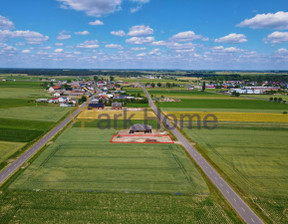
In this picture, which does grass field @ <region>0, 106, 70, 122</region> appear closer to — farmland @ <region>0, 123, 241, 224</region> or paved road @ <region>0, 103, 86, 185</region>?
paved road @ <region>0, 103, 86, 185</region>

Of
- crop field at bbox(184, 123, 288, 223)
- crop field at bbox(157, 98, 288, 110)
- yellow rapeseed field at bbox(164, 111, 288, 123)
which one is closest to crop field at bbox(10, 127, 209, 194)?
crop field at bbox(184, 123, 288, 223)

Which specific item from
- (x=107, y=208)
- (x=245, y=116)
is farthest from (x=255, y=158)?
(x=245, y=116)

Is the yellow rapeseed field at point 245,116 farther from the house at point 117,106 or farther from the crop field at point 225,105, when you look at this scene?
the house at point 117,106

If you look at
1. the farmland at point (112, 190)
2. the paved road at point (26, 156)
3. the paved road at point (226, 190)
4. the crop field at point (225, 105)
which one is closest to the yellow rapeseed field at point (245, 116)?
the crop field at point (225, 105)

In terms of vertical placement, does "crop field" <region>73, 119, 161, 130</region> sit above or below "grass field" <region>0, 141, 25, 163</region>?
above

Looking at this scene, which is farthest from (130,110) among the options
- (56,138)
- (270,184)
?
(270,184)

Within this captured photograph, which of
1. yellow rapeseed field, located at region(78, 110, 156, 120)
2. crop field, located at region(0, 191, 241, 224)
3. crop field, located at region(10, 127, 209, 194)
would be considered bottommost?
crop field, located at region(0, 191, 241, 224)
